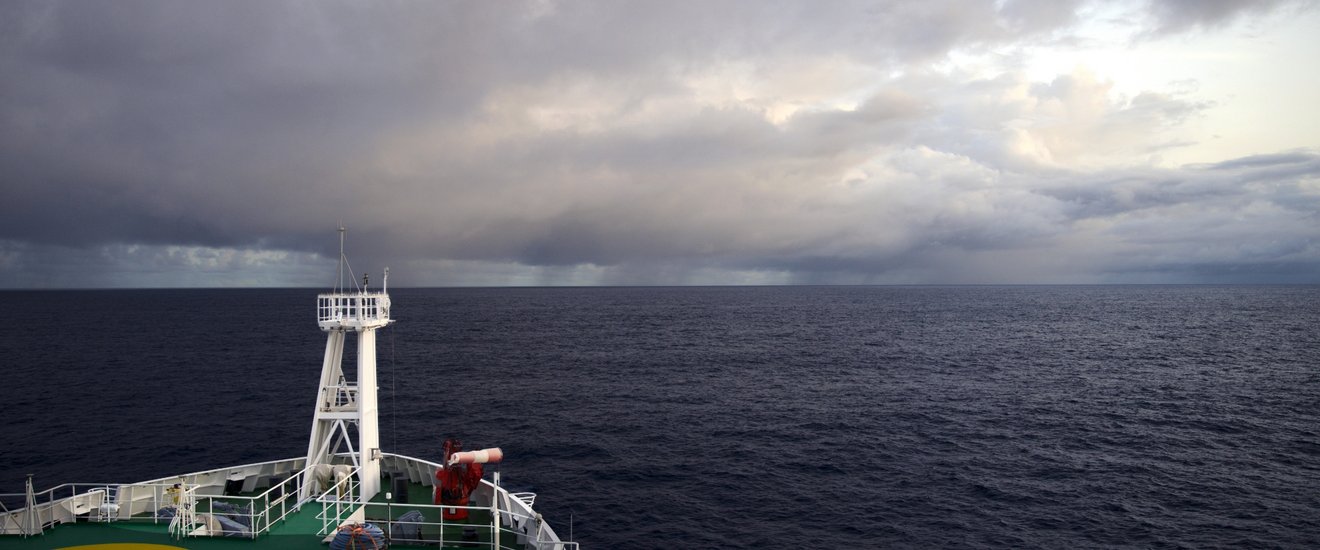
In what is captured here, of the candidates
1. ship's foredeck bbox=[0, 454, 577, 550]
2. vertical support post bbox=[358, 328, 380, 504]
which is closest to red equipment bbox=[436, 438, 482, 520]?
ship's foredeck bbox=[0, 454, 577, 550]

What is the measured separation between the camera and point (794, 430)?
200ft

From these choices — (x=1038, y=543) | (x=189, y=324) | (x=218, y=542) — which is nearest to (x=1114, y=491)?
(x=1038, y=543)

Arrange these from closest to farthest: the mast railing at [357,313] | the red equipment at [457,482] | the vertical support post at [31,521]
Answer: the vertical support post at [31,521] < the red equipment at [457,482] < the mast railing at [357,313]

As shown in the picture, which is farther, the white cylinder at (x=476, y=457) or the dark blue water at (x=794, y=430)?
→ the dark blue water at (x=794, y=430)

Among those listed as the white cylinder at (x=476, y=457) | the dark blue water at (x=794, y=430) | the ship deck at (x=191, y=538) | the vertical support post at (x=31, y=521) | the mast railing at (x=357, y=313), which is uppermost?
the mast railing at (x=357, y=313)

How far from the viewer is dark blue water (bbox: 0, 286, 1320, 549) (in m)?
40.4

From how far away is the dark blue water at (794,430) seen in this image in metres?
40.4

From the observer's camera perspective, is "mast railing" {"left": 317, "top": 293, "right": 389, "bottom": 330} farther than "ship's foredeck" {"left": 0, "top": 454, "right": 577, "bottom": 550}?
Yes

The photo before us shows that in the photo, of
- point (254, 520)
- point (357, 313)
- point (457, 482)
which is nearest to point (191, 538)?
point (254, 520)

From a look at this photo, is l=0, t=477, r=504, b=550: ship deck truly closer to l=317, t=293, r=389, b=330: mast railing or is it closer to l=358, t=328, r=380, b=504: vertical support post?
l=358, t=328, r=380, b=504: vertical support post

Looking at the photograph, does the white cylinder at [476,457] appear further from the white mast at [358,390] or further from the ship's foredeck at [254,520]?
the white mast at [358,390]

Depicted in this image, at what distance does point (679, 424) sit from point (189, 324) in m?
176

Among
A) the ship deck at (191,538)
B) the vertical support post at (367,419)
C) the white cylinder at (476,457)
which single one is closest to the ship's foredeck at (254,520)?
the ship deck at (191,538)

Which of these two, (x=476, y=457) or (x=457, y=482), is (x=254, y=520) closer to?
(x=457, y=482)
